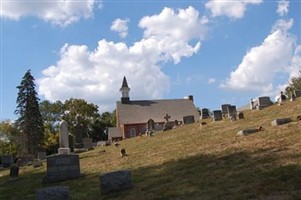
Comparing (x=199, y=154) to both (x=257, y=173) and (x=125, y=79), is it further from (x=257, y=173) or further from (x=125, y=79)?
(x=125, y=79)

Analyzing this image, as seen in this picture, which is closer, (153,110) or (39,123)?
(39,123)

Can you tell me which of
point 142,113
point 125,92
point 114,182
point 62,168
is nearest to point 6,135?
point 125,92

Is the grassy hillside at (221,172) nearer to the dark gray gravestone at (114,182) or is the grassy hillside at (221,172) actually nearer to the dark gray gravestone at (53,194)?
the dark gray gravestone at (114,182)

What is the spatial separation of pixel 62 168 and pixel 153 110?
63.1 m

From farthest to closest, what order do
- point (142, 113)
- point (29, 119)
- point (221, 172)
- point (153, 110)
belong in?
point (153, 110) → point (142, 113) → point (29, 119) → point (221, 172)

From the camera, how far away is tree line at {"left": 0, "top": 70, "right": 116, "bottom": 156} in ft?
204

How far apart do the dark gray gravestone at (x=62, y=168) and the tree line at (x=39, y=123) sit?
45.5 metres

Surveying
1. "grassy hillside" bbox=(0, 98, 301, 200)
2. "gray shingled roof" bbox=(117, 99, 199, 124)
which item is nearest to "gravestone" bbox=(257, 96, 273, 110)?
"grassy hillside" bbox=(0, 98, 301, 200)

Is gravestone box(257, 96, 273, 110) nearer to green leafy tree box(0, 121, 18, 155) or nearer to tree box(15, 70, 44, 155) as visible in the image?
tree box(15, 70, 44, 155)

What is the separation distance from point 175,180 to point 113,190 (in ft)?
5.16

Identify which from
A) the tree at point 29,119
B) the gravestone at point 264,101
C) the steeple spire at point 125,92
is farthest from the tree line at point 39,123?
the gravestone at point 264,101

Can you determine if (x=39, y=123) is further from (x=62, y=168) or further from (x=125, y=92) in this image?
(x=62, y=168)

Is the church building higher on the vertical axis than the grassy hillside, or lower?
higher

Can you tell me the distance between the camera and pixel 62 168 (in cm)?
1652
